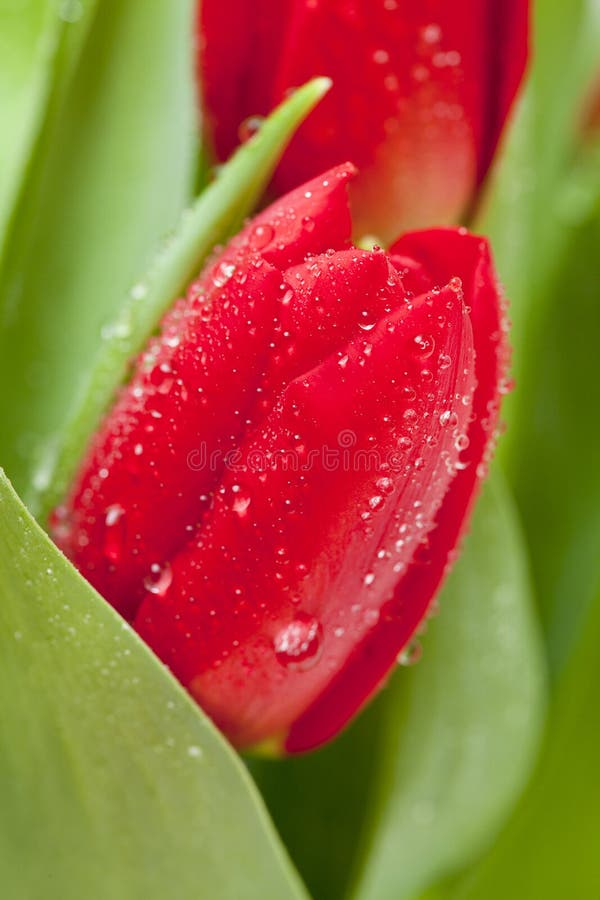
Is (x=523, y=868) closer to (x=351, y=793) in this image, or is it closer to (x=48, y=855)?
(x=351, y=793)

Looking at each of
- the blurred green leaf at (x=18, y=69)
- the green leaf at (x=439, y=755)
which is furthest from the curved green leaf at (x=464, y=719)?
the blurred green leaf at (x=18, y=69)

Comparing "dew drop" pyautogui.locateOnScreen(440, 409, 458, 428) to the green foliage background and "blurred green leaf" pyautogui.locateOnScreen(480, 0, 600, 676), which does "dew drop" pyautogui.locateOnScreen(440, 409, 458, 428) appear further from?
"blurred green leaf" pyautogui.locateOnScreen(480, 0, 600, 676)

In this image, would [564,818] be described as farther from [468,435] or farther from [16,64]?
[16,64]

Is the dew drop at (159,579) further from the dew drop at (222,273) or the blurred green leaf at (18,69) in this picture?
the blurred green leaf at (18,69)

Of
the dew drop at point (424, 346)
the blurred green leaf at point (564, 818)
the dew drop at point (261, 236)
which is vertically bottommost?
the blurred green leaf at point (564, 818)

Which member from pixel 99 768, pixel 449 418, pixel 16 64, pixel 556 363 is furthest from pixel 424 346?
pixel 16 64

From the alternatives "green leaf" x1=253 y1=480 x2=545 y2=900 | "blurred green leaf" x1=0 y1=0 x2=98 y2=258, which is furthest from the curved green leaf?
"blurred green leaf" x1=0 y1=0 x2=98 y2=258

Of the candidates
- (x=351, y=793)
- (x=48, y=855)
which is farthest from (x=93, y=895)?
(x=351, y=793)
